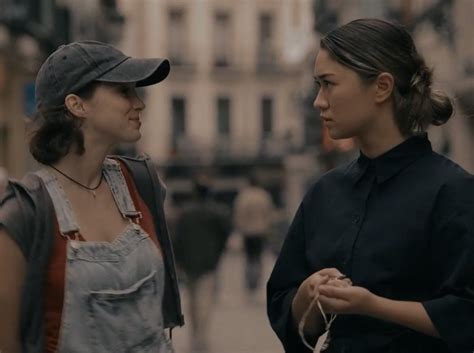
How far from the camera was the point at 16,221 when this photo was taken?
2695 millimetres

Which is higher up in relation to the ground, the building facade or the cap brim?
the cap brim

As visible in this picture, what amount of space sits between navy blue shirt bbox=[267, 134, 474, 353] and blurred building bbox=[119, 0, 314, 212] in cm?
4659

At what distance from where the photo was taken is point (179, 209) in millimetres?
11766

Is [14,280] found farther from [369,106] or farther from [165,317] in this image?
[369,106]

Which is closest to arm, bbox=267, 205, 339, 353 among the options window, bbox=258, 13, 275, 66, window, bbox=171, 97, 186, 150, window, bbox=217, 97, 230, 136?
window, bbox=171, 97, 186, 150

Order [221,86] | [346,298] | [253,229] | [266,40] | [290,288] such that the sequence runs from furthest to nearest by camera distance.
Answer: [266,40] < [221,86] < [253,229] < [290,288] < [346,298]

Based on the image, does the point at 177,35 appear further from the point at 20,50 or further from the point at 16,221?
the point at 16,221

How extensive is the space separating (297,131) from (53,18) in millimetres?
27117

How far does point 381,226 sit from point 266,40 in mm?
49338

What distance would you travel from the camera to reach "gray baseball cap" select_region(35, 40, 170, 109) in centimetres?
286

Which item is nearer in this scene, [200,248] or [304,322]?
[304,322]

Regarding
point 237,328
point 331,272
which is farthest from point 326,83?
point 237,328

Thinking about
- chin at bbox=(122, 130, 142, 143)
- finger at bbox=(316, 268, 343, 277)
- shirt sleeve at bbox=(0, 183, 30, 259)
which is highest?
chin at bbox=(122, 130, 142, 143)

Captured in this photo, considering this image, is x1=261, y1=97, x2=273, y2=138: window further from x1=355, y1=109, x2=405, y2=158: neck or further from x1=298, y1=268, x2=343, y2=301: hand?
x1=298, y1=268, x2=343, y2=301: hand
